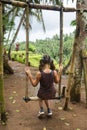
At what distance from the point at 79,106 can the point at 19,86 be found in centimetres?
283

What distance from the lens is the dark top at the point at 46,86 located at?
258 inches

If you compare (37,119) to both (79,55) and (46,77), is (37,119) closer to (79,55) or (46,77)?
(46,77)

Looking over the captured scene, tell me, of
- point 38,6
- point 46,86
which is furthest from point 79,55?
point 38,6

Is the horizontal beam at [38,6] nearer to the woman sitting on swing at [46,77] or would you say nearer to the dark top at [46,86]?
the woman sitting on swing at [46,77]

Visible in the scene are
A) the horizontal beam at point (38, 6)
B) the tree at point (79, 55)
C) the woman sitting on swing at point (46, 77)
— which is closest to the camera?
the horizontal beam at point (38, 6)

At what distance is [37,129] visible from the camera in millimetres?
6477

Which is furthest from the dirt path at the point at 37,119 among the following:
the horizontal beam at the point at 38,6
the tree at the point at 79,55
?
the horizontal beam at the point at 38,6

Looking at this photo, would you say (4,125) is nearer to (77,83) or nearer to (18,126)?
(18,126)

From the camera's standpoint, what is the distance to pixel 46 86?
6.65 m

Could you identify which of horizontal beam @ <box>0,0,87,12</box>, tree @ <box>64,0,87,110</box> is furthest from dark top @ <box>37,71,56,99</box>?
tree @ <box>64,0,87,110</box>

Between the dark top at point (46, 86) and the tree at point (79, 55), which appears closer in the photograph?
the dark top at point (46, 86)

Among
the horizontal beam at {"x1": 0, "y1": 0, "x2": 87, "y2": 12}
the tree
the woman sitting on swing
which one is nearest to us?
the horizontal beam at {"x1": 0, "y1": 0, "x2": 87, "y2": 12}

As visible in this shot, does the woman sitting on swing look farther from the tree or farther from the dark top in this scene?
the tree

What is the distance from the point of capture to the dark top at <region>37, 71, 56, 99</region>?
656 centimetres
